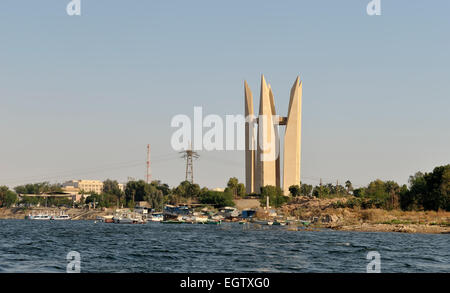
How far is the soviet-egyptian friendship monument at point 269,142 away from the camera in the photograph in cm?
18875

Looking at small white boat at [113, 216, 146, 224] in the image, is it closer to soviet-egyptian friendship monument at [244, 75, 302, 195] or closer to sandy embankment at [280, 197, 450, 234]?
sandy embankment at [280, 197, 450, 234]

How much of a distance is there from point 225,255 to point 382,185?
135 m

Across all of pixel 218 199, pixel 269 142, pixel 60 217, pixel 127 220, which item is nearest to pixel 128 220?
pixel 127 220

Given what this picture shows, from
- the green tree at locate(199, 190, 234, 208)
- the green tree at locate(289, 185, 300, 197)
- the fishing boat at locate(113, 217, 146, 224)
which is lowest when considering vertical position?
the fishing boat at locate(113, 217, 146, 224)

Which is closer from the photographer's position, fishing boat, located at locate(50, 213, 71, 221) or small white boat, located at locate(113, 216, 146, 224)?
small white boat, located at locate(113, 216, 146, 224)

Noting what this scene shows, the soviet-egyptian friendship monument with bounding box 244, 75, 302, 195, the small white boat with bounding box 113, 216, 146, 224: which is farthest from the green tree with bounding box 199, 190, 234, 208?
the small white boat with bounding box 113, 216, 146, 224

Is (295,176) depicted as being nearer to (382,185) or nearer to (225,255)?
(382,185)

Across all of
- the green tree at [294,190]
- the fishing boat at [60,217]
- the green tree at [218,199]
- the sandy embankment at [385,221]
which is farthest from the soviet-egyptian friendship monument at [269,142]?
the fishing boat at [60,217]

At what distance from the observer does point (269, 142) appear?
196250mm

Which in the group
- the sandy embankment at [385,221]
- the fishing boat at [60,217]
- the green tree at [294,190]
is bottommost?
the fishing boat at [60,217]

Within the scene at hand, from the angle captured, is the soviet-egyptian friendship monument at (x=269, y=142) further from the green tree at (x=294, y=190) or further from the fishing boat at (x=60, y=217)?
the fishing boat at (x=60, y=217)

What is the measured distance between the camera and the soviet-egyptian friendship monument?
619 ft
